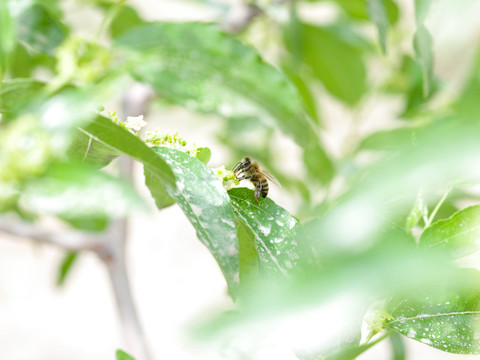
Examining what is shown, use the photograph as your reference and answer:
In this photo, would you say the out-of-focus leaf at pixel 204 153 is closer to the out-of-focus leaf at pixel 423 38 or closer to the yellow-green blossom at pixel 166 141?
the yellow-green blossom at pixel 166 141

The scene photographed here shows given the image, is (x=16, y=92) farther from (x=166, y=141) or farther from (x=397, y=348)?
(x=397, y=348)

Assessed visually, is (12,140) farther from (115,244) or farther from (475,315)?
(115,244)

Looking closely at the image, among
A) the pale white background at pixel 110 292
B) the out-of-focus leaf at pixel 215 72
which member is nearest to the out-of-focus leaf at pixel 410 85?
the out-of-focus leaf at pixel 215 72

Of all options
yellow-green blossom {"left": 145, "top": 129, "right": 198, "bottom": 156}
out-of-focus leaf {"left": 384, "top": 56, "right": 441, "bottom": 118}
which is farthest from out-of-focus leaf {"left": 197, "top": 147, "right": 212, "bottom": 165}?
out-of-focus leaf {"left": 384, "top": 56, "right": 441, "bottom": 118}

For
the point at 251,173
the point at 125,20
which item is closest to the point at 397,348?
the point at 251,173

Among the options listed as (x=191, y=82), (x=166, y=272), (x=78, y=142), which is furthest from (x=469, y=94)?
(x=166, y=272)

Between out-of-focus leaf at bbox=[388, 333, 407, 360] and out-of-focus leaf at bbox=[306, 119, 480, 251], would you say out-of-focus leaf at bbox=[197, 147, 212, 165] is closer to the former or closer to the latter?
out-of-focus leaf at bbox=[306, 119, 480, 251]
